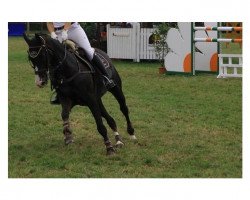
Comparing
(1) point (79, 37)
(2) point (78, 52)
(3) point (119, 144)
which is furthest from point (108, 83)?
(3) point (119, 144)

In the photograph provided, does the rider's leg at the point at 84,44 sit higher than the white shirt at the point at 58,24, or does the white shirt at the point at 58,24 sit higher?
the white shirt at the point at 58,24

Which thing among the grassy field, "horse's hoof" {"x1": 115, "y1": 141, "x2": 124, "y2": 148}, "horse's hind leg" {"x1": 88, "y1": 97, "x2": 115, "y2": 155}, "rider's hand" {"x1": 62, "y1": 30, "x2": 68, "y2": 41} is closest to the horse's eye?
"rider's hand" {"x1": 62, "y1": 30, "x2": 68, "y2": 41}

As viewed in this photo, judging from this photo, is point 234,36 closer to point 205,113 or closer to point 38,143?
point 205,113

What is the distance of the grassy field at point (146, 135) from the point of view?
23.4ft

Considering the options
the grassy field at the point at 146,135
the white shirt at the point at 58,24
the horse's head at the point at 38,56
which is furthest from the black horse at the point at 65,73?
the grassy field at the point at 146,135

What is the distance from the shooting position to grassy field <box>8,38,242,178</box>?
7133 millimetres

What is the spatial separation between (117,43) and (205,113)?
12.4 meters

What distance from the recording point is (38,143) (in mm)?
8758

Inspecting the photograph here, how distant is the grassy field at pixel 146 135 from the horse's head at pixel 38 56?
47.1 inches

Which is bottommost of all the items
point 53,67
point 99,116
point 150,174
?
point 150,174

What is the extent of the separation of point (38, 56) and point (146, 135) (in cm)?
277

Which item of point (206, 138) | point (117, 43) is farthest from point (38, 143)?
point (117, 43)

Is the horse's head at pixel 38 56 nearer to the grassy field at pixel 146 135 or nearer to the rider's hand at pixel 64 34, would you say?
the rider's hand at pixel 64 34

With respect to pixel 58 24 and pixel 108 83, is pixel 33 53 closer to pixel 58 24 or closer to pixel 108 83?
pixel 58 24
